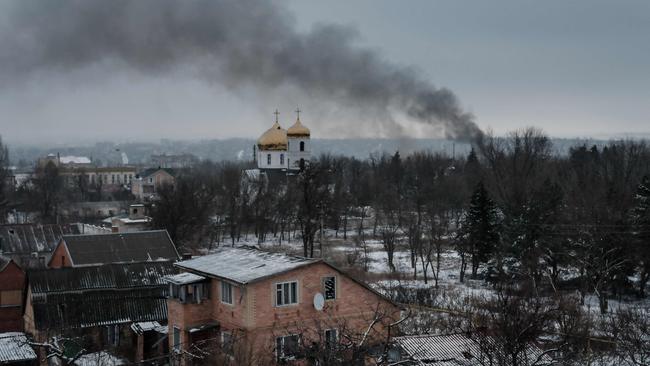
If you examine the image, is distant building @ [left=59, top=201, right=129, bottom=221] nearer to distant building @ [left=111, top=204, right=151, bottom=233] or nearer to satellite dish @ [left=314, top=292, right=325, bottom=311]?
distant building @ [left=111, top=204, right=151, bottom=233]

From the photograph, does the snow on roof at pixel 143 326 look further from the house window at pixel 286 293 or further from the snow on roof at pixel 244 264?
the house window at pixel 286 293

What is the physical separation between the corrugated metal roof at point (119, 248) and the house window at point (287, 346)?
39.8 feet

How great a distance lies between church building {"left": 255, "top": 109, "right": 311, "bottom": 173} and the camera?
2648 inches

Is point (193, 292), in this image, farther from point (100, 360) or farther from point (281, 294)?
point (100, 360)

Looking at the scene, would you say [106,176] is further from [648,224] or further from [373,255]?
[648,224]

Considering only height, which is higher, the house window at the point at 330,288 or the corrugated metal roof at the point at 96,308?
the house window at the point at 330,288

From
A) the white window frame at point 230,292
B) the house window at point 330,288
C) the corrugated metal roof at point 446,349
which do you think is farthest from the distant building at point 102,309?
the corrugated metal roof at point 446,349

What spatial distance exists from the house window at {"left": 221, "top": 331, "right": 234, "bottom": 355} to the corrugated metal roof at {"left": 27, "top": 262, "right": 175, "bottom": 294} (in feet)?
21.8

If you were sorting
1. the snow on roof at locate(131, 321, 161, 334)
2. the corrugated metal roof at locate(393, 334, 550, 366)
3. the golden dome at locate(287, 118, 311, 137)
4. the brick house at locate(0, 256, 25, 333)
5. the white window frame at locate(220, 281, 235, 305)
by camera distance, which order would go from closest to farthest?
the corrugated metal roof at locate(393, 334, 550, 366) < the white window frame at locate(220, 281, 235, 305) < the snow on roof at locate(131, 321, 161, 334) < the brick house at locate(0, 256, 25, 333) < the golden dome at locate(287, 118, 311, 137)

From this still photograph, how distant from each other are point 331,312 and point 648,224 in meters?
17.1

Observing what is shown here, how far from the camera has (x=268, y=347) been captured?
1606 cm

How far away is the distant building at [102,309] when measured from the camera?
20234 mm

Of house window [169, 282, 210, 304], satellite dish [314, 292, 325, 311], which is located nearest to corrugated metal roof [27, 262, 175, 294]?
house window [169, 282, 210, 304]

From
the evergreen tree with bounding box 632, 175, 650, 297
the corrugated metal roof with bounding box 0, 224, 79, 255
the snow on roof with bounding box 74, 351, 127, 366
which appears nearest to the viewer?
the snow on roof with bounding box 74, 351, 127, 366
